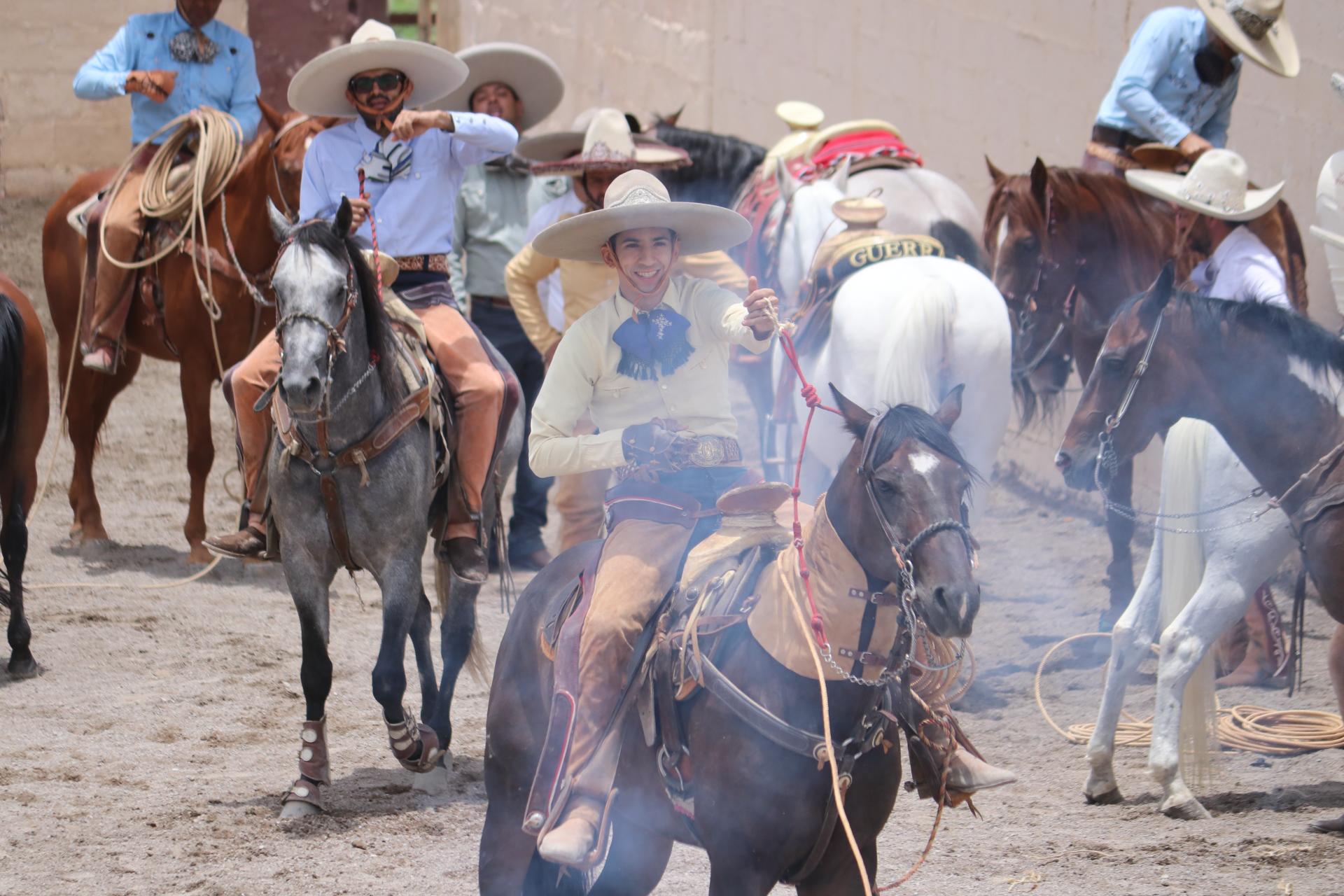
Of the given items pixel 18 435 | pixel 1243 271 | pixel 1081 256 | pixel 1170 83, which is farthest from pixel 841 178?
pixel 18 435

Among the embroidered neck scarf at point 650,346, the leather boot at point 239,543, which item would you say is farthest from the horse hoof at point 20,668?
the embroidered neck scarf at point 650,346

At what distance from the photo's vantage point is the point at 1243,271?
19.1 feet

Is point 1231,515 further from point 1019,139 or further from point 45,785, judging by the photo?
point 1019,139

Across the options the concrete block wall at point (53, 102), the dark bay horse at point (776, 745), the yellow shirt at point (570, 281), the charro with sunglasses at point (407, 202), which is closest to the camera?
the dark bay horse at point (776, 745)

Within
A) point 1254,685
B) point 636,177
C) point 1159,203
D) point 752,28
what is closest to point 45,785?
point 636,177

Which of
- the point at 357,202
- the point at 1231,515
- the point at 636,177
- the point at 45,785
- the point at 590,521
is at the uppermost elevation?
the point at 636,177

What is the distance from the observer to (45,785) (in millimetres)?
5285

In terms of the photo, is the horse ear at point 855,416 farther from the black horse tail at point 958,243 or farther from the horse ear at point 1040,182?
the black horse tail at point 958,243

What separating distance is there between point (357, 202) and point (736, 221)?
5.74 ft

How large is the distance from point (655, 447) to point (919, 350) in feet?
8.14

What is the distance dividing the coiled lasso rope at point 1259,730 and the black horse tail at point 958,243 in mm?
2237

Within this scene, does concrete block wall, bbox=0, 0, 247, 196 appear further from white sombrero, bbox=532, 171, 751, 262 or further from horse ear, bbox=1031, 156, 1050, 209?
white sombrero, bbox=532, 171, 751, 262

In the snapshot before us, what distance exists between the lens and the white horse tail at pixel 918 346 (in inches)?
229

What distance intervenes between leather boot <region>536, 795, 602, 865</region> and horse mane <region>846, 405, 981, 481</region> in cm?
100
